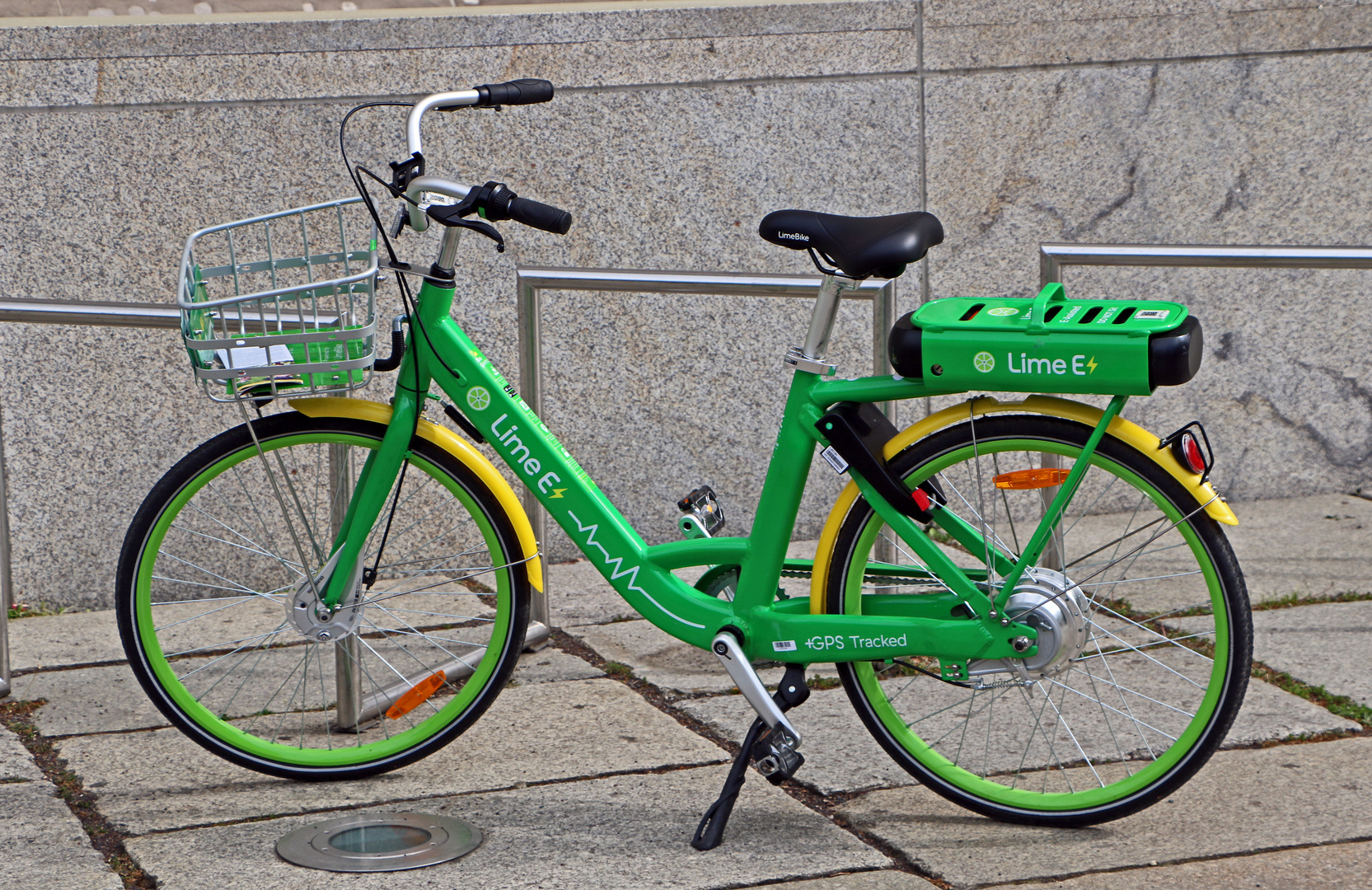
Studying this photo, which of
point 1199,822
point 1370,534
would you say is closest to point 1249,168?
point 1370,534

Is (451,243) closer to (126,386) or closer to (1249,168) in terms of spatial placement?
(126,386)

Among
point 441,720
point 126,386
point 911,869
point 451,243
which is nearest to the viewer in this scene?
point 911,869

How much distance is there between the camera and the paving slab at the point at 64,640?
14.9ft

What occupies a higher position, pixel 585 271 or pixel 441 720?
pixel 585 271

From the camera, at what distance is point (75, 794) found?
11.2 ft

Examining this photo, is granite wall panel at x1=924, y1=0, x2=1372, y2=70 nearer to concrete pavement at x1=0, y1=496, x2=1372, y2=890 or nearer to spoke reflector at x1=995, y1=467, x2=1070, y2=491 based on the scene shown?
concrete pavement at x1=0, y1=496, x2=1372, y2=890

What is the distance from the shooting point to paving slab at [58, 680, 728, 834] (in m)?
3.35

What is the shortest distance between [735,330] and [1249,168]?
2.01 meters

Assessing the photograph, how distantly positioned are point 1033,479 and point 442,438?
1278 mm

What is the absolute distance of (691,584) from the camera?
10.9ft

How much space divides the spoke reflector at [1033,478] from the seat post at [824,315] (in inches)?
18.0

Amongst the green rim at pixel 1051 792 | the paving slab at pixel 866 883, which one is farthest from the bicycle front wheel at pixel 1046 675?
the paving slab at pixel 866 883

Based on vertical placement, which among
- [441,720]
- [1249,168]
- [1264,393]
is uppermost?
[1249,168]

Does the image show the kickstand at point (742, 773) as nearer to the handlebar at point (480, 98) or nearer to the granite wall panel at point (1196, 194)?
the handlebar at point (480, 98)
